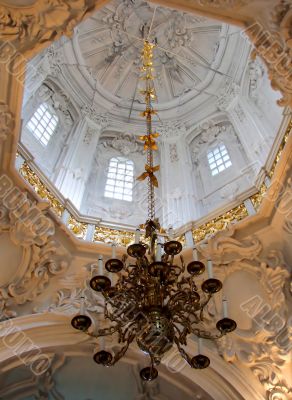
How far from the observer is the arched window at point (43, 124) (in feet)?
37.1

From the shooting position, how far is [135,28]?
16234 mm

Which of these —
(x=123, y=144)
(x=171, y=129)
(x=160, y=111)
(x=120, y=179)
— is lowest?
(x=120, y=179)

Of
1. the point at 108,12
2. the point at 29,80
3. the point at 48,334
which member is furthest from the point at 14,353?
the point at 108,12

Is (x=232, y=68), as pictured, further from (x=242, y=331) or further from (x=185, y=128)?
(x=242, y=331)

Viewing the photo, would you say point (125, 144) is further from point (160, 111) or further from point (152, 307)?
point (152, 307)

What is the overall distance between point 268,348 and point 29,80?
7835 millimetres

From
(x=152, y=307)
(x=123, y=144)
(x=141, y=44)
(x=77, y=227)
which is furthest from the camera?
(x=141, y=44)

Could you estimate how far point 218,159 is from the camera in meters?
12.4

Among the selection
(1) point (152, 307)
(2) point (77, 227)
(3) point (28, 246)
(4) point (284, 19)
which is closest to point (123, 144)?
(2) point (77, 227)

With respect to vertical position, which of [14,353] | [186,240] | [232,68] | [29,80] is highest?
[232,68]

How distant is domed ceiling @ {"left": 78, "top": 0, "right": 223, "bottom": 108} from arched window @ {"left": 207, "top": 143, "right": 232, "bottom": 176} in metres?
3.16

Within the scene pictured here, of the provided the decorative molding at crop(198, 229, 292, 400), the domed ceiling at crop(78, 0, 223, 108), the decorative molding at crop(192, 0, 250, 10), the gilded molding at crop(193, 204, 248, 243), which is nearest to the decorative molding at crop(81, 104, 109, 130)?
the domed ceiling at crop(78, 0, 223, 108)

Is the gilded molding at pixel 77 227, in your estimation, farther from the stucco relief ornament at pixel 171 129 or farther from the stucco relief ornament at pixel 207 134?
the stucco relief ornament at pixel 171 129

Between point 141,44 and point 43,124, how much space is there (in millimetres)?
6094
